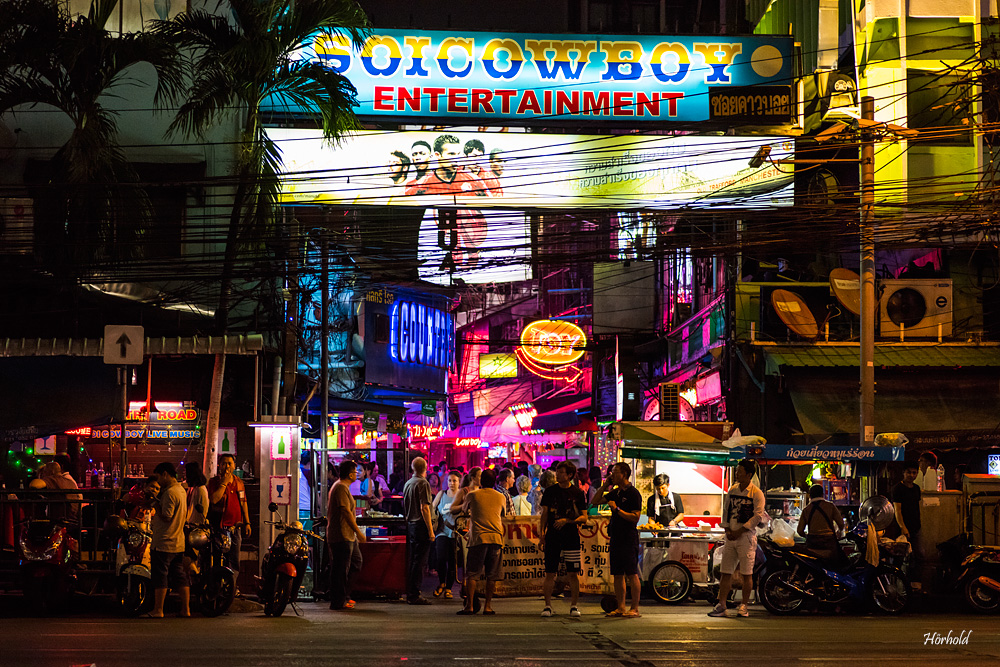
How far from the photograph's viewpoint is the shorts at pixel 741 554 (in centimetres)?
1429

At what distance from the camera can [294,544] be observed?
46.2 feet

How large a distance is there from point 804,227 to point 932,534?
812cm

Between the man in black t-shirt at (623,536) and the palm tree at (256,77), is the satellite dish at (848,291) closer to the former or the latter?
the man in black t-shirt at (623,536)

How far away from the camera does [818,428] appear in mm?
22641

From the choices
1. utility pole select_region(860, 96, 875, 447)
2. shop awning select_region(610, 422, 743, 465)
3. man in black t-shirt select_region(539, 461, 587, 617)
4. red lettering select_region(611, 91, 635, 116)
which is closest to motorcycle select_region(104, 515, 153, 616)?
man in black t-shirt select_region(539, 461, 587, 617)

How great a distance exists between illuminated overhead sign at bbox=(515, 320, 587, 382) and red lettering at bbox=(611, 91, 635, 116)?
7963 mm

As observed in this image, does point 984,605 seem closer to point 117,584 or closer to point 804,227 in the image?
point 804,227

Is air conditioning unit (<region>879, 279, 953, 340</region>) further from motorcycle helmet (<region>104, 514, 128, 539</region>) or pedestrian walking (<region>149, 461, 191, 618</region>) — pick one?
motorcycle helmet (<region>104, 514, 128, 539</region>)

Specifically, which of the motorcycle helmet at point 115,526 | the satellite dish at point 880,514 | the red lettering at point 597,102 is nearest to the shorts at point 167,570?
the motorcycle helmet at point 115,526

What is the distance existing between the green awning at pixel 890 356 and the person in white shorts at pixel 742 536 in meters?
9.50

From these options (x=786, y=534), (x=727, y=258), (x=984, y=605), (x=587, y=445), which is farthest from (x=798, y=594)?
(x=587, y=445)

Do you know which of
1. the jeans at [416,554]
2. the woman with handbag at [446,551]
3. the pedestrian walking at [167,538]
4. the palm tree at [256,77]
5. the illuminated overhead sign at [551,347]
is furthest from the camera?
the illuminated overhead sign at [551,347]

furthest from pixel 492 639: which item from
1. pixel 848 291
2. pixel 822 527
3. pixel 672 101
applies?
pixel 672 101

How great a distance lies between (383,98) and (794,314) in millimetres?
10129
